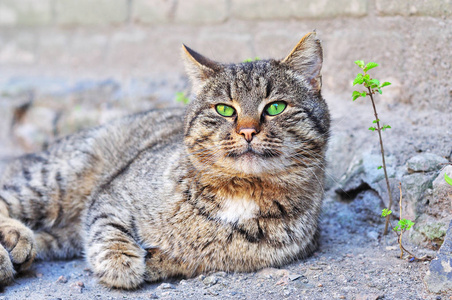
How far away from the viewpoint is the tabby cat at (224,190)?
2.77 meters

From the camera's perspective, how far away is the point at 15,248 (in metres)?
3.04

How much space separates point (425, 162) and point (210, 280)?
1606 millimetres

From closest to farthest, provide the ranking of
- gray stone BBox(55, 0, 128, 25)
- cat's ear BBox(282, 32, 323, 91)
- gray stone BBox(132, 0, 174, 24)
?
1. cat's ear BBox(282, 32, 323, 91)
2. gray stone BBox(132, 0, 174, 24)
3. gray stone BBox(55, 0, 128, 25)

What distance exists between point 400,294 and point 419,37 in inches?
77.4

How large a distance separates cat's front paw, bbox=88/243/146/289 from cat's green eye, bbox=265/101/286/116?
1180mm

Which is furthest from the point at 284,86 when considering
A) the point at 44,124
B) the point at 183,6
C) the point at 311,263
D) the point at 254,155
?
the point at 44,124

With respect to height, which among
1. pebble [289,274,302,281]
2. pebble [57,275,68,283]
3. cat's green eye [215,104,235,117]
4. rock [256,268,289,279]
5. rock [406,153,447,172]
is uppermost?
cat's green eye [215,104,235,117]

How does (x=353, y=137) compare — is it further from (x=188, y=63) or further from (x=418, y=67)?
(x=188, y=63)

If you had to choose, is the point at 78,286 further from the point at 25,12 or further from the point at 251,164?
the point at 25,12

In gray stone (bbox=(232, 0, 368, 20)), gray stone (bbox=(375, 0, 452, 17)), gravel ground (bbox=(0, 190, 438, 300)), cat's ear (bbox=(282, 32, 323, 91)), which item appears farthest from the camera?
gray stone (bbox=(232, 0, 368, 20))

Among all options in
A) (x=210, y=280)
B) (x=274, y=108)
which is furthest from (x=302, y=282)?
(x=274, y=108)

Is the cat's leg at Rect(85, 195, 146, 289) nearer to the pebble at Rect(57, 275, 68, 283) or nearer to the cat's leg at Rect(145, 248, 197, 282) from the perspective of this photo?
the cat's leg at Rect(145, 248, 197, 282)

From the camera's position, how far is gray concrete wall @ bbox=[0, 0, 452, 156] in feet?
11.9

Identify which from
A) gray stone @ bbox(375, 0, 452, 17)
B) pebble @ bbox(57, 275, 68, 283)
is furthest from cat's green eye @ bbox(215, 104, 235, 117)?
gray stone @ bbox(375, 0, 452, 17)
